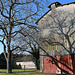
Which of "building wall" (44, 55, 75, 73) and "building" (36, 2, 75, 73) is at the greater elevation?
"building" (36, 2, 75, 73)

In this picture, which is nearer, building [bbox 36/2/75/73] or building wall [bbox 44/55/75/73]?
building wall [bbox 44/55/75/73]

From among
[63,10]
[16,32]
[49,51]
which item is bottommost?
[49,51]

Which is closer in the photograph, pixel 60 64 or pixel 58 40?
pixel 60 64

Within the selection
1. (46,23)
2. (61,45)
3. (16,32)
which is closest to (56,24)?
(46,23)

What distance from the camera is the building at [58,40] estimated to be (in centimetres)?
1664

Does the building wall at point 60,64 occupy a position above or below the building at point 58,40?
below

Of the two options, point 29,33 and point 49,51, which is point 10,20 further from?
point 49,51

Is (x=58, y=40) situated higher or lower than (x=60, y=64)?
higher

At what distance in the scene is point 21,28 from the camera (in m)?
17.2

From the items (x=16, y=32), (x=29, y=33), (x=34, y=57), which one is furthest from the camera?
(x=34, y=57)

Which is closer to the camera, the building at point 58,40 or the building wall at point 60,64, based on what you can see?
the building wall at point 60,64

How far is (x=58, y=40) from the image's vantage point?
18.0 m

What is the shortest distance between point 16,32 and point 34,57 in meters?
11.3

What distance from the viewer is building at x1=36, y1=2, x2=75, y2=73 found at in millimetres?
16641
